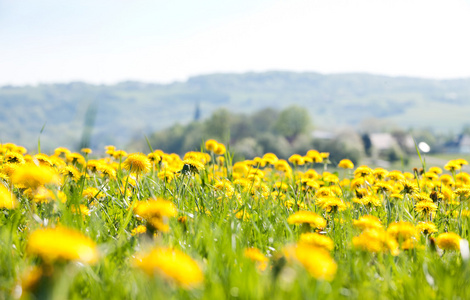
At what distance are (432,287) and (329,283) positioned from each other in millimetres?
438

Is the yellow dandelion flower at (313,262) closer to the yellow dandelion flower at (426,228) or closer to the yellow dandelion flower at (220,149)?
the yellow dandelion flower at (426,228)

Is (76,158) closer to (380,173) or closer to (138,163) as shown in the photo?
(138,163)

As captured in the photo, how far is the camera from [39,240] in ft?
3.36

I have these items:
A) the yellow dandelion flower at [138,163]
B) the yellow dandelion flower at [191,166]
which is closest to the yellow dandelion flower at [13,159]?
the yellow dandelion flower at [138,163]

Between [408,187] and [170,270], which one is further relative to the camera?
[408,187]

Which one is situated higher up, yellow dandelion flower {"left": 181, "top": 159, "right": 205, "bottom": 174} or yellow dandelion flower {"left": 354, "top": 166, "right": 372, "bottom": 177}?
yellow dandelion flower {"left": 181, "top": 159, "right": 205, "bottom": 174}

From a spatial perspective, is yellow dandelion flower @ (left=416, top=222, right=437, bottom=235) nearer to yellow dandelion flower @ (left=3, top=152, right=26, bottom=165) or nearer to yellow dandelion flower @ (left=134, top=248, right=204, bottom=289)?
yellow dandelion flower @ (left=134, top=248, right=204, bottom=289)

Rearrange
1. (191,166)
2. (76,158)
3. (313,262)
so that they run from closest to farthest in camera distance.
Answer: (313,262) → (191,166) → (76,158)

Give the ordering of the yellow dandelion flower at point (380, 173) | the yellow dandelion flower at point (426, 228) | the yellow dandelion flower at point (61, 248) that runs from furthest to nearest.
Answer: the yellow dandelion flower at point (380, 173) → the yellow dandelion flower at point (426, 228) → the yellow dandelion flower at point (61, 248)

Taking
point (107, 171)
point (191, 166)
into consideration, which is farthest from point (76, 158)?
point (191, 166)

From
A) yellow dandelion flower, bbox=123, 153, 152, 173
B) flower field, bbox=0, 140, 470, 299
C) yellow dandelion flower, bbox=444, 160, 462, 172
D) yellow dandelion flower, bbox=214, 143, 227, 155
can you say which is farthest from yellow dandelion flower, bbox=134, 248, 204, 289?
yellow dandelion flower, bbox=444, 160, 462, 172

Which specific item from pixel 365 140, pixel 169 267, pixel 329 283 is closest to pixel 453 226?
pixel 329 283

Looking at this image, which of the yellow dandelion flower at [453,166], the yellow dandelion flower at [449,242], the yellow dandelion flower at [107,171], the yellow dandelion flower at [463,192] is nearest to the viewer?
the yellow dandelion flower at [449,242]

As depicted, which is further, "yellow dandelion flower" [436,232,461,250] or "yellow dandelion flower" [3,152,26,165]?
"yellow dandelion flower" [3,152,26,165]
